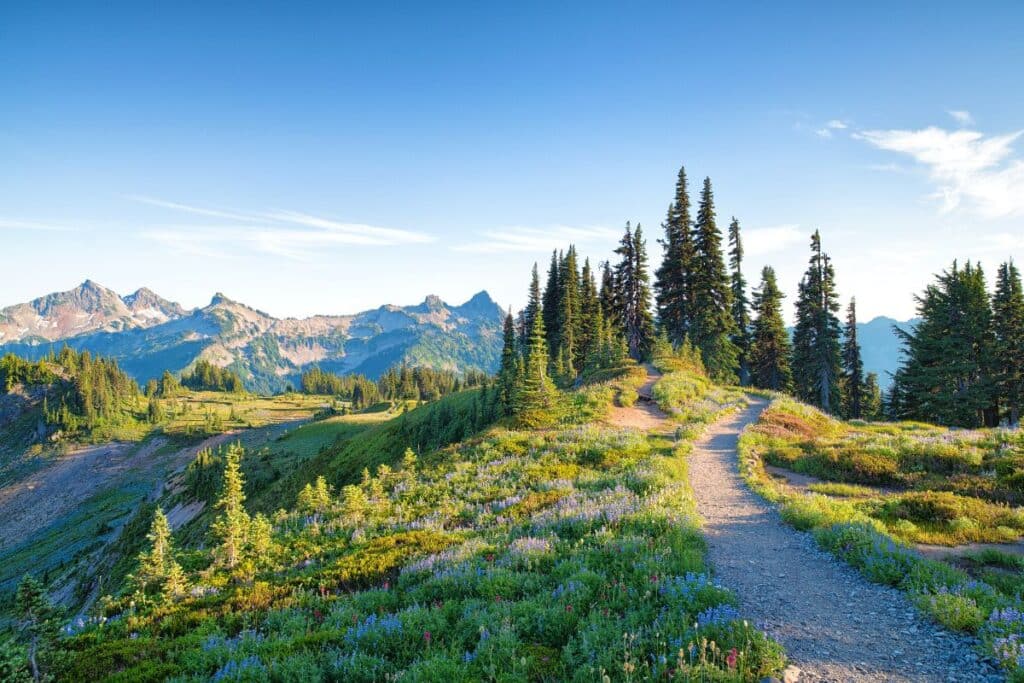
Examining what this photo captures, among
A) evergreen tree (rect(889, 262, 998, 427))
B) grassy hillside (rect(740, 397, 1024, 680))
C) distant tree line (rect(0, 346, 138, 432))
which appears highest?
evergreen tree (rect(889, 262, 998, 427))

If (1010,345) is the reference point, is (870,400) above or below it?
below

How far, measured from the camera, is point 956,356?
3925 centimetres

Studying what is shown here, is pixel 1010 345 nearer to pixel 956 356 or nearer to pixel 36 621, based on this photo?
pixel 956 356

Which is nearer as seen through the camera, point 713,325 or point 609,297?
point 713,325

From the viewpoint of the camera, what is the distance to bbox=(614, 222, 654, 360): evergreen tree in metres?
57.7

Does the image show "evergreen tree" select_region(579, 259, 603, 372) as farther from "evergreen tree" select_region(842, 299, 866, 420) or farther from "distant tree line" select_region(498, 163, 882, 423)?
"evergreen tree" select_region(842, 299, 866, 420)

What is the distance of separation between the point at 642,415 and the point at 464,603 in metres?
23.2

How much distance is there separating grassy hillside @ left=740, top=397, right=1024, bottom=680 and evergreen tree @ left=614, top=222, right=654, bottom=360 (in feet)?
119

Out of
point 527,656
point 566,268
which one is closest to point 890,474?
point 527,656

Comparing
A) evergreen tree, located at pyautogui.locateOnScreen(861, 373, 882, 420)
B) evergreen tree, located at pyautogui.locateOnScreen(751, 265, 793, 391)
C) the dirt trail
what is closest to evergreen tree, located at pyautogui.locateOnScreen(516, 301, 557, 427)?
the dirt trail

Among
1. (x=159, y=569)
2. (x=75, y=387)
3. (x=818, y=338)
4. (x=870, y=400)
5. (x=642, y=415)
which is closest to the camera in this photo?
(x=159, y=569)

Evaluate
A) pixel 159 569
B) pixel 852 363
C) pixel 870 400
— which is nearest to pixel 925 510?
pixel 159 569

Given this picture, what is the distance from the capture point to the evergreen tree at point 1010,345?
37.0 meters

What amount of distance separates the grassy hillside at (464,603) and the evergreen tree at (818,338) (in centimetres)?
4644
